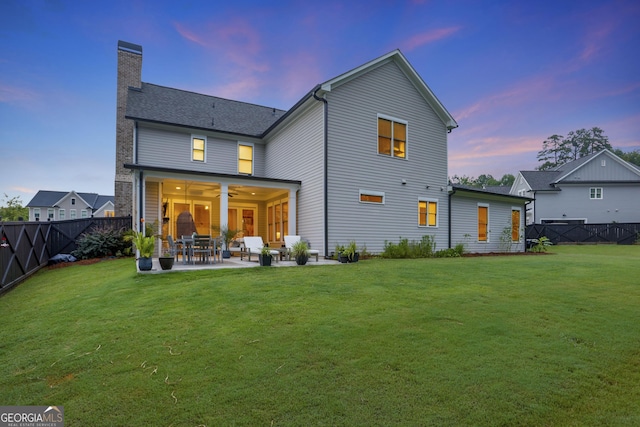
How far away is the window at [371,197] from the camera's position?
13008 mm

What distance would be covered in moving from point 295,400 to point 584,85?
1126 inches

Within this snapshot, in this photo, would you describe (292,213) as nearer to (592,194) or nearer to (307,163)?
(307,163)

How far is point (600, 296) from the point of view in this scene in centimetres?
604

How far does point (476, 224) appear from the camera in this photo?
16.7m

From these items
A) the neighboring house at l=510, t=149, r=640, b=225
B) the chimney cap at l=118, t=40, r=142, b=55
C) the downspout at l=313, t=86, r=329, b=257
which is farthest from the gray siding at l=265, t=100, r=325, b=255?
the neighboring house at l=510, t=149, r=640, b=225

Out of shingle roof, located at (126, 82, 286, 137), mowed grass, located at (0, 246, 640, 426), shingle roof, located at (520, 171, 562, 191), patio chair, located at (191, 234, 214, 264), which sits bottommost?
mowed grass, located at (0, 246, 640, 426)

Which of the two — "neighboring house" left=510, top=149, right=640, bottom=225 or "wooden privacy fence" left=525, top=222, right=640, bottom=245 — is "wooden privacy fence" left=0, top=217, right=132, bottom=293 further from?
"neighboring house" left=510, top=149, right=640, bottom=225

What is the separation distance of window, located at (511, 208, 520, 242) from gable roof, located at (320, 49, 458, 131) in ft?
23.2

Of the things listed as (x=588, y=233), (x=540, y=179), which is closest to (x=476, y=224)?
(x=588, y=233)

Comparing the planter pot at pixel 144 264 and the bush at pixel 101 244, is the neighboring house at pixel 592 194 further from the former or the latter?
the bush at pixel 101 244

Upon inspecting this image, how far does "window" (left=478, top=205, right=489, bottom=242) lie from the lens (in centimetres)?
1695

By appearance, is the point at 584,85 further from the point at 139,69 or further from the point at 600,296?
the point at 139,69

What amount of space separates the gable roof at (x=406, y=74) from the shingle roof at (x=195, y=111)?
5.96m

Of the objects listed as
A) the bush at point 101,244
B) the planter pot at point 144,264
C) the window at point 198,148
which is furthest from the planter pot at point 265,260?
the window at point 198,148
